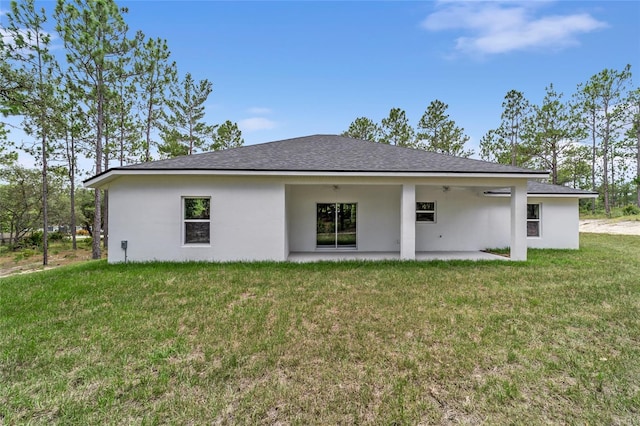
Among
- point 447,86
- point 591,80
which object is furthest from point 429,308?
point 591,80

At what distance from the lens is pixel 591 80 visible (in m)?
25.8

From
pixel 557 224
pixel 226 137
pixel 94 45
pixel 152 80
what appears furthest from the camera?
pixel 226 137

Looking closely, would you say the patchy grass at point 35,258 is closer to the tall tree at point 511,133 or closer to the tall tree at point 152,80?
the tall tree at point 152,80

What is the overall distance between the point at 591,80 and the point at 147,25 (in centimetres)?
3718

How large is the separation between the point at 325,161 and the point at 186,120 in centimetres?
1818

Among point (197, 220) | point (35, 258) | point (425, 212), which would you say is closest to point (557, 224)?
point (425, 212)

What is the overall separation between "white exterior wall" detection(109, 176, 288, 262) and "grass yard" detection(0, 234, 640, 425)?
2.11 m

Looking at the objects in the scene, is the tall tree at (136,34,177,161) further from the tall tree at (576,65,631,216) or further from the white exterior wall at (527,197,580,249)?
the tall tree at (576,65,631,216)

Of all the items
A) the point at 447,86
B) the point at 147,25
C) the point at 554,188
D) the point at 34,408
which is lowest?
the point at 34,408

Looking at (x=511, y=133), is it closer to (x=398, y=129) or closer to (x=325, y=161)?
(x=398, y=129)

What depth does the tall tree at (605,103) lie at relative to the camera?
25.2 m

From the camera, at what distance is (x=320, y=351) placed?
3.62 metres

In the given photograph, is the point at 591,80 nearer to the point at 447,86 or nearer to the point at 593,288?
the point at 447,86

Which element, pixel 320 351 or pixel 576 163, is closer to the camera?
pixel 320 351
